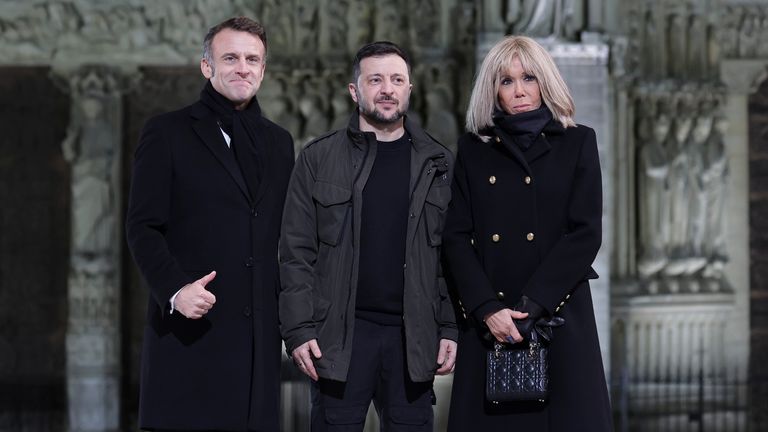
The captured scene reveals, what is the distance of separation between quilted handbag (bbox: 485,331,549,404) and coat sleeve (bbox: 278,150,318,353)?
0.64 metres

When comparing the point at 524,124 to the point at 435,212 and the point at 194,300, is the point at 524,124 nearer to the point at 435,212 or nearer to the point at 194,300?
the point at 435,212

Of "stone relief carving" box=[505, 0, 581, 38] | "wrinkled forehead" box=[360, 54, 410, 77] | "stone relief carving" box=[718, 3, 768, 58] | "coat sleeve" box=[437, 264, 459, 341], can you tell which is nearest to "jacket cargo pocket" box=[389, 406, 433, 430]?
"coat sleeve" box=[437, 264, 459, 341]

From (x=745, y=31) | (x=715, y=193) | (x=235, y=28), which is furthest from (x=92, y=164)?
(x=235, y=28)

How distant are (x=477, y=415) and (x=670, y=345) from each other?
7616mm

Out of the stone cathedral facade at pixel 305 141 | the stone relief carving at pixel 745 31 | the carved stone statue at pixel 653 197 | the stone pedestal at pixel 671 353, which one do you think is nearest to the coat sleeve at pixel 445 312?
the stone cathedral facade at pixel 305 141

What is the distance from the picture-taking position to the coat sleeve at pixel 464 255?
14.8 feet

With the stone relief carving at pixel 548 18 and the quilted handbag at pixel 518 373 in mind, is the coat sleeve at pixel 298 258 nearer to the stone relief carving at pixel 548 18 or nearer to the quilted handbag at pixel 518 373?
the quilted handbag at pixel 518 373

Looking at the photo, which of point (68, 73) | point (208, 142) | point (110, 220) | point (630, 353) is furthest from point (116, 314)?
point (208, 142)

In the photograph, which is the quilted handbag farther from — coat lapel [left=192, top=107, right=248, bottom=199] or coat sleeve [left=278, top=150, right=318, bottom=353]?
coat lapel [left=192, top=107, right=248, bottom=199]

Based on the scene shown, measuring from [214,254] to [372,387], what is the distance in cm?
74

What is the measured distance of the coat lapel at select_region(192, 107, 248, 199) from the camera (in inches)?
183

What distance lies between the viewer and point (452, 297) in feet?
15.6

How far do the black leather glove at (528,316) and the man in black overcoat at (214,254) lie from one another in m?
0.88

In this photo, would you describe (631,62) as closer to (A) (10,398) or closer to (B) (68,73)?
(B) (68,73)
